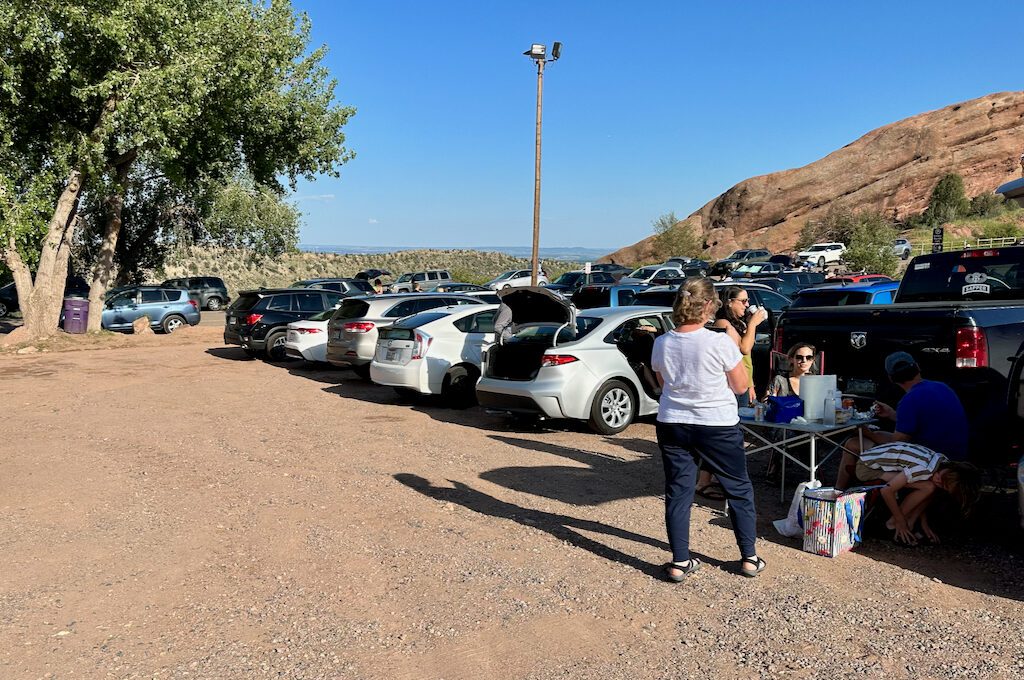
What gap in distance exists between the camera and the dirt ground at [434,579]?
13.8 feet

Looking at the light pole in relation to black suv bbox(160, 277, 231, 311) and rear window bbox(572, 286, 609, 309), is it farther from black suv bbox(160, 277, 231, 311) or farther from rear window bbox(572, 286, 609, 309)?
black suv bbox(160, 277, 231, 311)

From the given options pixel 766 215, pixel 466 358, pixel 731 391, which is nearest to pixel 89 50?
pixel 466 358

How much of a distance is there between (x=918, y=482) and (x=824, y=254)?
5035 centimetres

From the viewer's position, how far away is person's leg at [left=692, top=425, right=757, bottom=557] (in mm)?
5086

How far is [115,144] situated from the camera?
73.6ft

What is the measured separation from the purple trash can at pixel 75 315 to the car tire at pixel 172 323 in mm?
3461

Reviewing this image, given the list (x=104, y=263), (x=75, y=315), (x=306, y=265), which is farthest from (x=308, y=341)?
(x=306, y=265)

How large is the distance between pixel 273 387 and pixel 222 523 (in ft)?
26.8

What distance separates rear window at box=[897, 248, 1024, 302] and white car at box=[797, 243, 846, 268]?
43.2 metres

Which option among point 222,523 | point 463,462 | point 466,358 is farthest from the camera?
point 466,358

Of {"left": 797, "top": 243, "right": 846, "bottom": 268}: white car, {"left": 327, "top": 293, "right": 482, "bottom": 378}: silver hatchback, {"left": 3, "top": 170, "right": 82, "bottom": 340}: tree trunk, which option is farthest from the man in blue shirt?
{"left": 797, "top": 243, "right": 846, "bottom": 268}: white car

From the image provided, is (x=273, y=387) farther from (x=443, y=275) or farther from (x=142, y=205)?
(x=443, y=275)

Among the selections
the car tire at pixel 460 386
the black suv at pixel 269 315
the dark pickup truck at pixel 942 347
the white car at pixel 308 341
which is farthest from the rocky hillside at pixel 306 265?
the dark pickup truck at pixel 942 347

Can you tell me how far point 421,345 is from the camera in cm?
1215
